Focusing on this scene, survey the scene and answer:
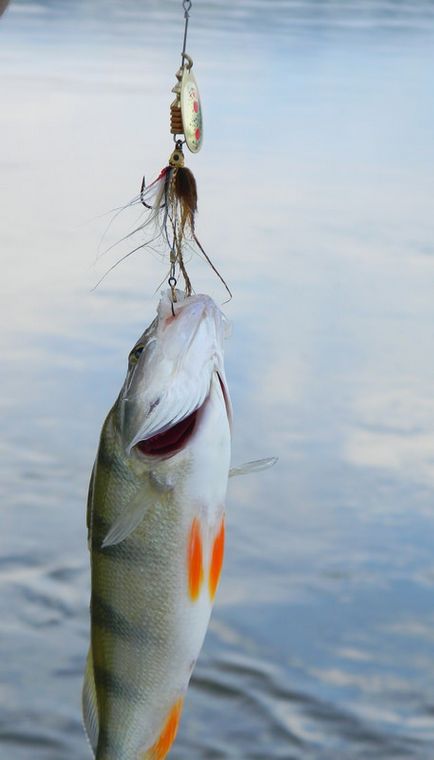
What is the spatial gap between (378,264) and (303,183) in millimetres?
2406

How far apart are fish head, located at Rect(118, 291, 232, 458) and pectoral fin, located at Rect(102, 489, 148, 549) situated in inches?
3.0

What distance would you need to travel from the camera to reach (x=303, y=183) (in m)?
10.8

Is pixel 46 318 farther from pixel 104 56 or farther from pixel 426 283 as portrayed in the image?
pixel 104 56

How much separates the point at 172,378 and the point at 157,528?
0.22 m

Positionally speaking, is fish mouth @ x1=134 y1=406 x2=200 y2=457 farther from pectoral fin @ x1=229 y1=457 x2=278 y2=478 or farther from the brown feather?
the brown feather

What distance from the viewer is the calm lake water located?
4016mm

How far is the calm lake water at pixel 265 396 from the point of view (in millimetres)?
4016

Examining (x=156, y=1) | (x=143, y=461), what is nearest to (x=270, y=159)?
(x=143, y=461)

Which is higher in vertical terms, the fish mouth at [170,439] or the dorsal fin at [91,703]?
the fish mouth at [170,439]

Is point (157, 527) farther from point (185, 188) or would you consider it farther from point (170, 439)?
point (185, 188)

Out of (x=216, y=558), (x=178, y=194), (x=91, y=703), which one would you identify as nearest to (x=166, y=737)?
(x=91, y=703)

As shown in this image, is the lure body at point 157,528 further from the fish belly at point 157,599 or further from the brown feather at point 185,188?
the brown feather at point 185,188

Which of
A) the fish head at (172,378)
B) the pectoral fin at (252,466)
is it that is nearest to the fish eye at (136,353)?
the fish head at (172,378)

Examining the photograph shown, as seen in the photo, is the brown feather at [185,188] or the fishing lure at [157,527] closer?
the fishing lure at [157,527]
